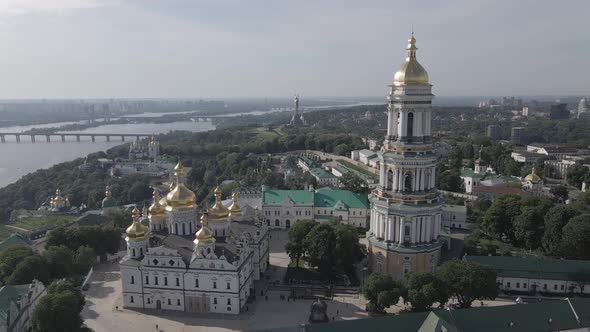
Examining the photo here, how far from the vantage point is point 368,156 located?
74875 mm

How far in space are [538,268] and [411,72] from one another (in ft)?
46.9

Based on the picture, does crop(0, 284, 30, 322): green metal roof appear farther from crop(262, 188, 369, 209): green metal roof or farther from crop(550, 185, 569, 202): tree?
crop(550, 185, 569, 202): tree

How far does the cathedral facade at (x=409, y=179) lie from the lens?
28.5 metres

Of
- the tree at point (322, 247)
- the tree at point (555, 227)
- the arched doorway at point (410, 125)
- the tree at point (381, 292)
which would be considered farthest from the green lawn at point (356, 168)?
the tree at point (381, 292)

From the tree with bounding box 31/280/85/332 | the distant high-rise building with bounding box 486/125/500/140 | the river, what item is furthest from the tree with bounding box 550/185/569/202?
A: the river

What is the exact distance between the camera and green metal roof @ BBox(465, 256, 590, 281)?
28359mm

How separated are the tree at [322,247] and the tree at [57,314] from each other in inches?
541

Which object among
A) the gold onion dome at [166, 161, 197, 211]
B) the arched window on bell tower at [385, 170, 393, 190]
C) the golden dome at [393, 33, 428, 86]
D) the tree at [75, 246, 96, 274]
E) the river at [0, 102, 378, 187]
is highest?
the golden dome at [393, 33, 428, 86]

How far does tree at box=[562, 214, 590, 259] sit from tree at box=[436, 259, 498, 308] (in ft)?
31.6

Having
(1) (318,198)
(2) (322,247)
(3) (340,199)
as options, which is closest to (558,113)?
(3) (340,199)

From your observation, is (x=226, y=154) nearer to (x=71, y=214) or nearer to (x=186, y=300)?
(x=71, y=214)

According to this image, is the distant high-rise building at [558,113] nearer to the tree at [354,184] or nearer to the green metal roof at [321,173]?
the green metal roof at [321,173]

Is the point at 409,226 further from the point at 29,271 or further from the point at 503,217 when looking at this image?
the point at 29,271

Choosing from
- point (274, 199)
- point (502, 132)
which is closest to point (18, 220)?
point (274, 199)
